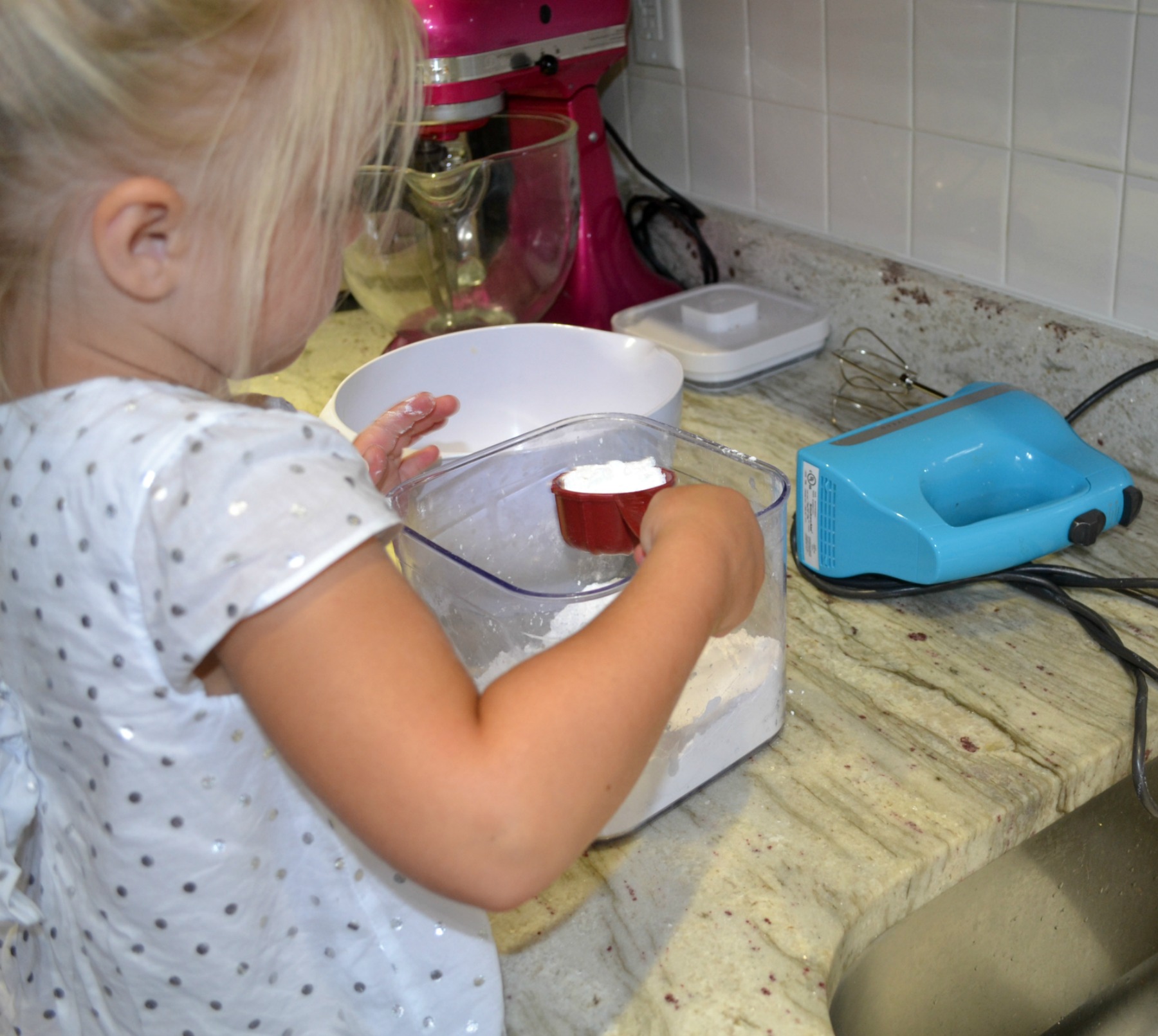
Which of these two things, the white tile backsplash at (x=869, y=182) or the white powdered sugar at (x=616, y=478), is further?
the white tile backsplash at (x=869, y=182)

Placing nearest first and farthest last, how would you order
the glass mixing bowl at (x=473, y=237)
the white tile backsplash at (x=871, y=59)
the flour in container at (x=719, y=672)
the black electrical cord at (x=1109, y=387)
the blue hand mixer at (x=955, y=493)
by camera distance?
the flour in container at (x=719, y=672) < the blue hand mixer at (x=955, y=493) < the black electrical cord at (x=1109, y=387) < the white tile backsplash at (x=871, y=59) < the glass mixing bowl at (x=473, y=237)

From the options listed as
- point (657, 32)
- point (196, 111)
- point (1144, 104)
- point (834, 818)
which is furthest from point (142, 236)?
point (657, 32)

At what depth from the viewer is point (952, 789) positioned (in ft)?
1.99

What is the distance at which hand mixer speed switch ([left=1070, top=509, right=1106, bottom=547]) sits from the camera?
0.73 metres

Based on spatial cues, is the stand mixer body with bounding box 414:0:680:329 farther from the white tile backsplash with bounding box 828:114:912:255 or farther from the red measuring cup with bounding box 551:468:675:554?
the red measuring cup with bounding box 551:468:675:554

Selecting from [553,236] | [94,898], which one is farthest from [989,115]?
[94,898]

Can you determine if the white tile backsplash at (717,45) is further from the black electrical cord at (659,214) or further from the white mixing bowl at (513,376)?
the white mixing bowl at (513,376)

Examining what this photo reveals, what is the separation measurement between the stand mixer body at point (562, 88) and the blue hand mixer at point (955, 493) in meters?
0.48

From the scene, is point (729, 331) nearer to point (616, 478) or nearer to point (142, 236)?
point (616, 478)

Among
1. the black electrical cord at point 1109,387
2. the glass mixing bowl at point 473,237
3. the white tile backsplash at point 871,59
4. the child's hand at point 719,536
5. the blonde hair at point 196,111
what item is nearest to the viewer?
the blonde hair at point 196,111

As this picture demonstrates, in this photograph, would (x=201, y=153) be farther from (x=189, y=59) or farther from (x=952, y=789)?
(x=952, y=789)

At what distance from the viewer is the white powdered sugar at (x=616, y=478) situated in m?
0.65

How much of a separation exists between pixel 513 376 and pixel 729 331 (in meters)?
0.23

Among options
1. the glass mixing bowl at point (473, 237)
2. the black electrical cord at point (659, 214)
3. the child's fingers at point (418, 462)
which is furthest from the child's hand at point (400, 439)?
the black electrical cord at point (659, 214)
